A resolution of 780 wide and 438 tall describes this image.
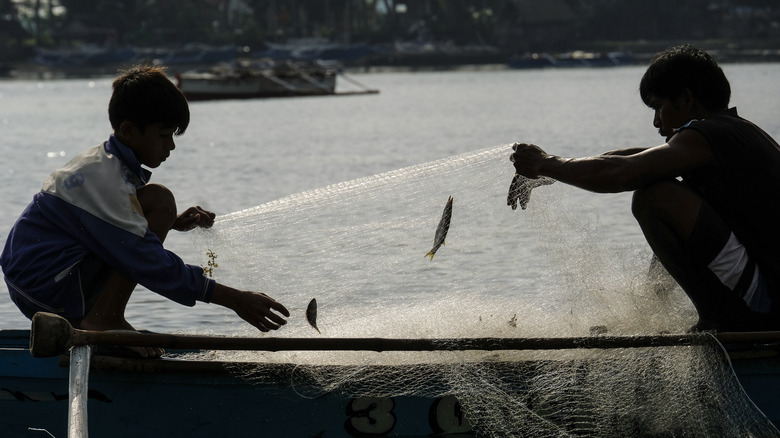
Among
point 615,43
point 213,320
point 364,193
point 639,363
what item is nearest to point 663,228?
point 639,363

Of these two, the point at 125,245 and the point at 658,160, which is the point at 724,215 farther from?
the point at 125,245

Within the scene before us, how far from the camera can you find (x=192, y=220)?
455cm

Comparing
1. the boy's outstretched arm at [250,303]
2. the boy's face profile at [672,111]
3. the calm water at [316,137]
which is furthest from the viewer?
the calm water at [316,137]

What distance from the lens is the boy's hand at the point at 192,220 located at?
4.53m

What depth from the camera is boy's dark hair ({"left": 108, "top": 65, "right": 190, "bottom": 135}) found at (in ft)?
13.2

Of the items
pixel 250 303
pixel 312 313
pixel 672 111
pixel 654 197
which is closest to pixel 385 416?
pixel 312 313

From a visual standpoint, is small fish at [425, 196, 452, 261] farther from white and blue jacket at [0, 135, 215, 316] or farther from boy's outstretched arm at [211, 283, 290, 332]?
white and blue jacket at [0, 135, 215, 316]

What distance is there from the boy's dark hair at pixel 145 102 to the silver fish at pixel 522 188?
1.29 metres

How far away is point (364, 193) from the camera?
4836 mm

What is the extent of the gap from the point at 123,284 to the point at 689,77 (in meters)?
2.09

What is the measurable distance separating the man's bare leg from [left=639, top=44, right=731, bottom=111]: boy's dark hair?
5.77 feet

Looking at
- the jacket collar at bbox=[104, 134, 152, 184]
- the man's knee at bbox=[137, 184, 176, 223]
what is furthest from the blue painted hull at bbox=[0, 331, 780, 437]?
the jacket collar at bbox=[104, 134, 152, 184]

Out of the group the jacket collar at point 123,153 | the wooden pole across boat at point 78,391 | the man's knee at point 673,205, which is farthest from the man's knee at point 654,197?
the wooden pole across boat at point 78,391

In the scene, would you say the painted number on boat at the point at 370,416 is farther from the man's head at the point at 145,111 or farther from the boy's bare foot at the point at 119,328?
the man's head at the point at 145,111
